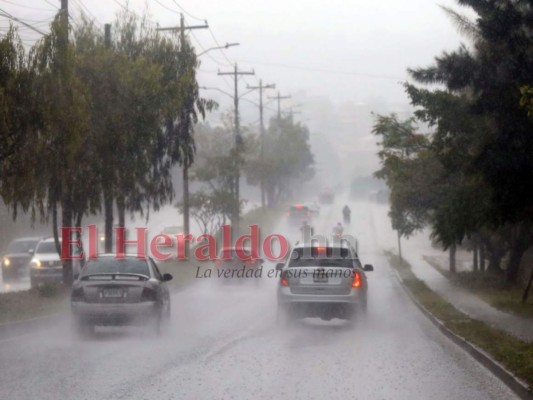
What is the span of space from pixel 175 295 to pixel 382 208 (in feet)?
248

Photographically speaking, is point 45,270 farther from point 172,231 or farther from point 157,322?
point 172,231

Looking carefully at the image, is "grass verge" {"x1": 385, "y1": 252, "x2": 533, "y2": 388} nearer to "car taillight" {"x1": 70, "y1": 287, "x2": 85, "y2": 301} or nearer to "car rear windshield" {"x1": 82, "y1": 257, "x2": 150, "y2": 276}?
"car rear windshield" {"x1": 82, "y1": 257, "x2": 150, "y2": 276}

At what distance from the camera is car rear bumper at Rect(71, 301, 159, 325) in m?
18.4

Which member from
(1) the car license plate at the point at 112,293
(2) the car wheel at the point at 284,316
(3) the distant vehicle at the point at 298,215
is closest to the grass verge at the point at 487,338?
(2) the car wheel at the point at 284,316

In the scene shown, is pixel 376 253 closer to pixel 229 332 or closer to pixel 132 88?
pixel 132 88

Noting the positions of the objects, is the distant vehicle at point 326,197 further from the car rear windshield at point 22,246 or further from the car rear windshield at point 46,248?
the car rear windshield at point 46,248

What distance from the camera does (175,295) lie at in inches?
1314

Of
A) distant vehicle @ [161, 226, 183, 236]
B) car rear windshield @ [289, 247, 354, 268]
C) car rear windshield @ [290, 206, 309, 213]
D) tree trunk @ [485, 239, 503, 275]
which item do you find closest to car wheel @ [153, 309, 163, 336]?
car rear windshield @ [289, 247, 354, 268]

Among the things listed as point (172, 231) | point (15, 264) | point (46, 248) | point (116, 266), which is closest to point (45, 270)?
point (46, 248)

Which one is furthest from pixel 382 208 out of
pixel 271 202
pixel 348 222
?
pixel 348 222

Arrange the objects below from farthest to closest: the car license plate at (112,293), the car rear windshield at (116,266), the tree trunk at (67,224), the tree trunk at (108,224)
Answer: the tree trunk at (108,224), the tree trunk at (67,224), the car rear windshield at (116,266), the car license plate at (112,293)

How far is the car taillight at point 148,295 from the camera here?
61.5ft

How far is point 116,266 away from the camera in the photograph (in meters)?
19.5

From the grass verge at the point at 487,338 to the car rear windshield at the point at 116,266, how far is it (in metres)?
6.36
